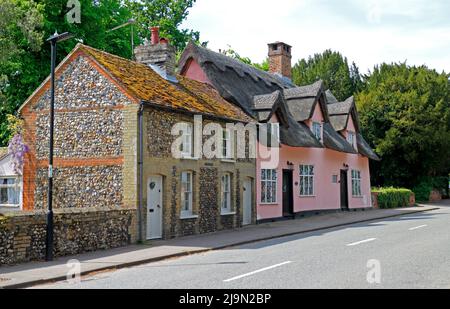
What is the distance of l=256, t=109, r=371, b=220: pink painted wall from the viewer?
90.0 ft

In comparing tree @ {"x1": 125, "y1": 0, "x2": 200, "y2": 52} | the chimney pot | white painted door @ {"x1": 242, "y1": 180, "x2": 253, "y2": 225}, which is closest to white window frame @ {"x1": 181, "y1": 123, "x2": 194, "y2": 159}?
white painted door @ {"x1": 242, "y1": 180, "x2": 253, "y2": 225}

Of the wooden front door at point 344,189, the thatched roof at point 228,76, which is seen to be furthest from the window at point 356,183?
the thatched roof at point 228,76

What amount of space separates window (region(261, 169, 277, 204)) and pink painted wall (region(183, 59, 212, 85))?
222 inches

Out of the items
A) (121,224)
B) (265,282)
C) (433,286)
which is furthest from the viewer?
(121,224)

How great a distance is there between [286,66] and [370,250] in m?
27.2

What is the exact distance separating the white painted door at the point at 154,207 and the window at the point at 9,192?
7.77 metres

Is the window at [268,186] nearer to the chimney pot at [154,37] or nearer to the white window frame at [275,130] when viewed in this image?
the white window frame at [275,130]

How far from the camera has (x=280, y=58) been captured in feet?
130

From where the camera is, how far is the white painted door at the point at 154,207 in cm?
1880

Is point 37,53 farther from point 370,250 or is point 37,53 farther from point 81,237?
point 370,250

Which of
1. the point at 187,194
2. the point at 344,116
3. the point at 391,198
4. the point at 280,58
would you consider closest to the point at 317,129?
the point at 344,116

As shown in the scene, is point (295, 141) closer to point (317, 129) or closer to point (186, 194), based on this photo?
point (317, 129)

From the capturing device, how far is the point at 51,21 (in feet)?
97.9

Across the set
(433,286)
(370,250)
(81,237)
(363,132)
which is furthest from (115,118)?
(363,132)
